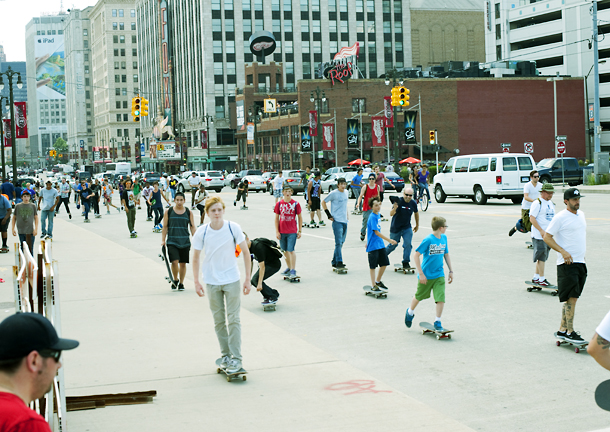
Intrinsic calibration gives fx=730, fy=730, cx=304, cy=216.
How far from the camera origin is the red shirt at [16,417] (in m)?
2.38

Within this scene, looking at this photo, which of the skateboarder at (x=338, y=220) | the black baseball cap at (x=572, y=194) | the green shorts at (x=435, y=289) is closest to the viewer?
the black baseball cap at (x=572, y=194)

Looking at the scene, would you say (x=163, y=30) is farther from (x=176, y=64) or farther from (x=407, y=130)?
(x=407, y=130)

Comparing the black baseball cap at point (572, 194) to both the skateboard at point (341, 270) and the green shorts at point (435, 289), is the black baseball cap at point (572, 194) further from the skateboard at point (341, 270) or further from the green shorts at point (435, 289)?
the skateboard at point (341, 270)

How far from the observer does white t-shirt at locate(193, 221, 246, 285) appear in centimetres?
746

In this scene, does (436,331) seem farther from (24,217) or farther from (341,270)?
(24,217)

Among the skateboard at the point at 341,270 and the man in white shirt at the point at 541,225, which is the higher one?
the man in white shirt at the point at 541,225

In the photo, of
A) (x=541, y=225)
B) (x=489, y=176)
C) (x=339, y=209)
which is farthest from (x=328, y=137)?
(x=541, y=225)

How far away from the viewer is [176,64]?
13012 centimetres

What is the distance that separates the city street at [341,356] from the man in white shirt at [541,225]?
337mm

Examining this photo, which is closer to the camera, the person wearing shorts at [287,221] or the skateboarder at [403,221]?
the person wearing shorts at [287,221]

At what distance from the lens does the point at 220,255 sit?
7.51m

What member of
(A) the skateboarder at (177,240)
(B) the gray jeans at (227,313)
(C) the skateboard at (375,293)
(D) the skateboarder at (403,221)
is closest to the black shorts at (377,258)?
(C) the skateboard at (375,293)

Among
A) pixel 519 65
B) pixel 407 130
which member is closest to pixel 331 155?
pixel 407 130

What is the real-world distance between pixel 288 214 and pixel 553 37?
311ft
